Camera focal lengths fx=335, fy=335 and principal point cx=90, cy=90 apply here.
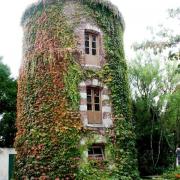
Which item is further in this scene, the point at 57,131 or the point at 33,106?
the point at 33,106

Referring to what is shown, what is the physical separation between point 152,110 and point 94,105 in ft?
24.5

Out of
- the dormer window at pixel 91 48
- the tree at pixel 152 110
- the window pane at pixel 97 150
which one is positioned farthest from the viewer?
the tree at pixel 152 110

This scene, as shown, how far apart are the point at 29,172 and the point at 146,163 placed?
920cm

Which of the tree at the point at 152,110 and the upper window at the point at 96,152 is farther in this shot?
the tree at the point at 152,110

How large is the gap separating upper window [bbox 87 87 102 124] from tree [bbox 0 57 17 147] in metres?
9.68

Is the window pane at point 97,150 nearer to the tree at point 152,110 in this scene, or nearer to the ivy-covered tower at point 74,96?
the ivy-covered tower at point 74,96

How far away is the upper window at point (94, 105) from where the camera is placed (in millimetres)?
15945

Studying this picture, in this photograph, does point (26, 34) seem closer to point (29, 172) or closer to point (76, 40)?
point (76, 40)

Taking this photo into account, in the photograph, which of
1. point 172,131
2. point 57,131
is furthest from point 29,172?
point 172,131

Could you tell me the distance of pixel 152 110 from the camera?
22.5 metres

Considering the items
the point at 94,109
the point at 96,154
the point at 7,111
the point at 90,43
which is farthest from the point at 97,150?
the point at 7,111

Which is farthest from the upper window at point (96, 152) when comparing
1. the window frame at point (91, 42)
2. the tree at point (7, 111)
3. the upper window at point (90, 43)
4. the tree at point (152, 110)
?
the tree at point (7, 111)

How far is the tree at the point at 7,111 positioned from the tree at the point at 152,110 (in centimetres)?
877

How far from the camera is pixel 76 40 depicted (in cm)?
1639
